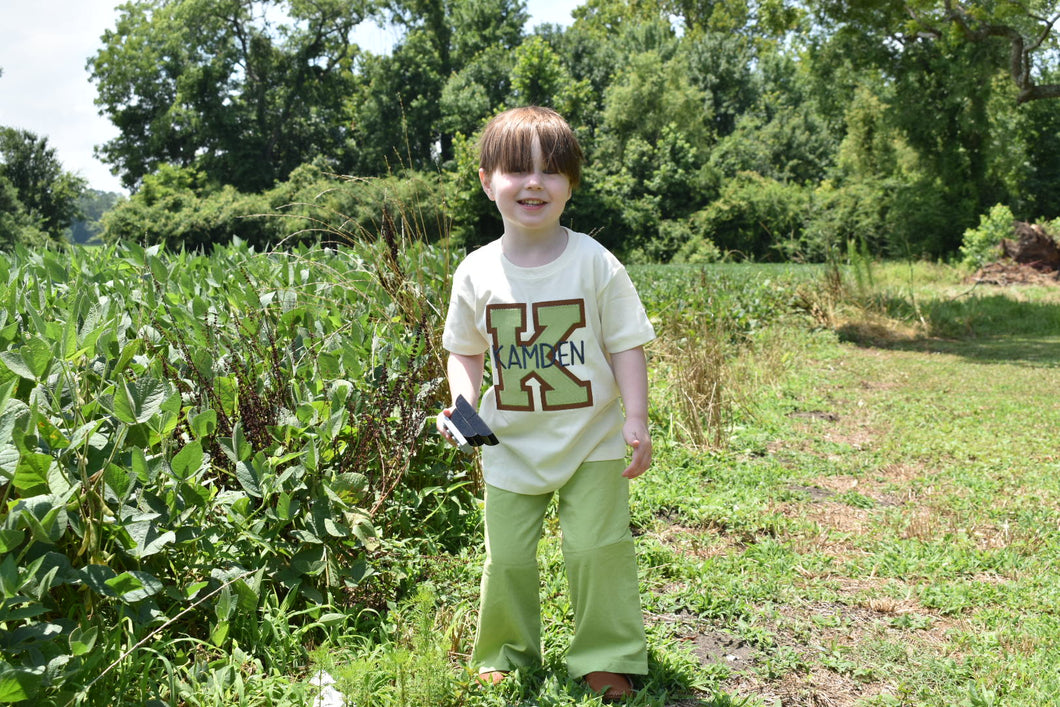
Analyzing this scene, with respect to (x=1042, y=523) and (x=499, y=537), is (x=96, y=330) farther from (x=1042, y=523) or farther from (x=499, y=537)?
(x=1042, y=523)

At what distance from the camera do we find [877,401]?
7.11 metres

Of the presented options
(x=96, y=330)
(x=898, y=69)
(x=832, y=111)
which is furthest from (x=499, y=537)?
(x=832, y=111)

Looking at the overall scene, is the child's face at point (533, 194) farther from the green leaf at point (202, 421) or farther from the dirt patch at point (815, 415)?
the dirt patch at point (815, 415)

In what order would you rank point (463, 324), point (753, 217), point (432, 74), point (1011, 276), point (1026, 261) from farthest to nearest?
point (432, 74), point (753, 217), point (1026, 261), point (1011, 276), point (463, 324)

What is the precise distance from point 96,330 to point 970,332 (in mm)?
12685

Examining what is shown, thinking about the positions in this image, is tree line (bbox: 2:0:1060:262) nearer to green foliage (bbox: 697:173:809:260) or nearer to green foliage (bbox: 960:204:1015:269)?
green foliage (bbox: 697:173:809:260)

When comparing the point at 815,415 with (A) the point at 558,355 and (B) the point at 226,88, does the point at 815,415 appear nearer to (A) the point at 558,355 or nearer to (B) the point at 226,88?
(A) the point at 558,355

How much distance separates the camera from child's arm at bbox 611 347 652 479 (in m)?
2.23

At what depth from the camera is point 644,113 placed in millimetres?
34094

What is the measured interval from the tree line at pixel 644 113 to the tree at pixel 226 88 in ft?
0.37

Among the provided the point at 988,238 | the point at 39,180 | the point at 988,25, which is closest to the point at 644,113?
the point at 988,238

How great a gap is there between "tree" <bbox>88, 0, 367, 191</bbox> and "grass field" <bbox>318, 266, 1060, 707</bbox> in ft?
127

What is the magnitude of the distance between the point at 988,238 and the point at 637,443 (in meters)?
23.0

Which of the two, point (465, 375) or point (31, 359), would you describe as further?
point (465, 375)
